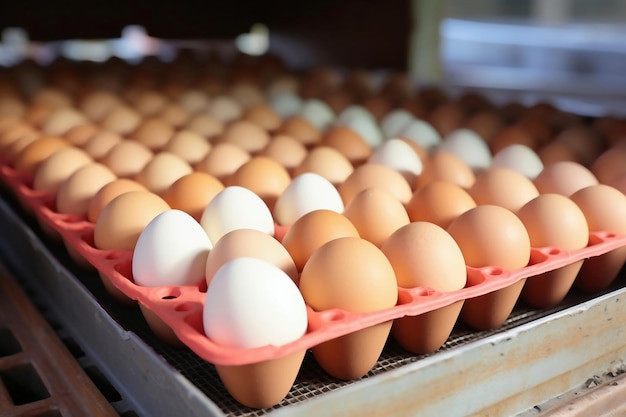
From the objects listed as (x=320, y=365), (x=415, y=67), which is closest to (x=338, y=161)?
(x=320, y=365)

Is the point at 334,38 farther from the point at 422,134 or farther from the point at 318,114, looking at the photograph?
the point at 422,134

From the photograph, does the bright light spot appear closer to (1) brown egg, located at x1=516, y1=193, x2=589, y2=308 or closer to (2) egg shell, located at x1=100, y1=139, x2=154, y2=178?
(2) egg shell, located at x1=100, y1=139, x2=154, y2=178

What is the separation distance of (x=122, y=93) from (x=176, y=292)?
51.7 inches

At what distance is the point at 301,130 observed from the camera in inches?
60.6

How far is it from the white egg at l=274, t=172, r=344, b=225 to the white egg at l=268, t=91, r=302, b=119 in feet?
2.41

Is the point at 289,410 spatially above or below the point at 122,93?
below

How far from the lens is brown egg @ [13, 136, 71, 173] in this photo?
131 cm

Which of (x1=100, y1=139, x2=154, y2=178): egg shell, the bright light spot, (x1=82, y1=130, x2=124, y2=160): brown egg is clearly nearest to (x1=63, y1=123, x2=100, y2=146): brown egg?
(x1=82, y1=130, x2=124, y2=160): brown egg

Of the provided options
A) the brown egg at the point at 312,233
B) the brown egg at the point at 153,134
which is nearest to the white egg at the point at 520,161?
the brown egg at the point at 312,233

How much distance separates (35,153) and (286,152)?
49 centimetres

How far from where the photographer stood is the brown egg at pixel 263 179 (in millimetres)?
1143

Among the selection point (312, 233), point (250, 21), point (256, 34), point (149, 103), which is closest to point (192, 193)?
point (312, 233)

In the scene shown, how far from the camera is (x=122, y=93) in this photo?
6.49 ft

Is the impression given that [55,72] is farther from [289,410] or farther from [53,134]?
[289,410]
